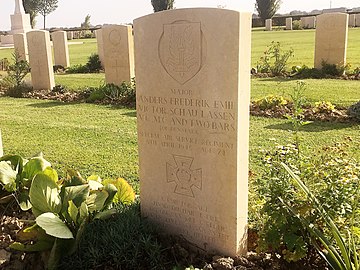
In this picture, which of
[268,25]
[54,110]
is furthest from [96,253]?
[268,25]

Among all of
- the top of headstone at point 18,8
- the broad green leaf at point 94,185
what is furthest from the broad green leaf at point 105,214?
the top of headstone at point 18,8

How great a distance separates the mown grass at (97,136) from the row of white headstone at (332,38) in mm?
6428

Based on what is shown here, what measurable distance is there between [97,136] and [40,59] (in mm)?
6144

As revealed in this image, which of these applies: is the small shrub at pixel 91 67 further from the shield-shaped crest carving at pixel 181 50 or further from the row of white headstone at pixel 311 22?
the row of white headstone at pixel 311 22

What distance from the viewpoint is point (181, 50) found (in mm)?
2895

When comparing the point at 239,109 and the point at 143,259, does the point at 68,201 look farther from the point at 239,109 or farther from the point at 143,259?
the point at 239,109

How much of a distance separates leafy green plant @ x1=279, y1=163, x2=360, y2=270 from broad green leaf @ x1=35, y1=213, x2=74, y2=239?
1.40 m

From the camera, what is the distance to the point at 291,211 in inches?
104

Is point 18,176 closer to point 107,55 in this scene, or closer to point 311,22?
point 107,55

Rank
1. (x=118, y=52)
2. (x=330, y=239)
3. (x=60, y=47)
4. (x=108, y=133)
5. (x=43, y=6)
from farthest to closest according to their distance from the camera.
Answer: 1. (x=43, y=6)
2. (x=60, y=47)
3. (x=118, y=52)
4. (x=108, y=133)
5. (x=330, y=239)

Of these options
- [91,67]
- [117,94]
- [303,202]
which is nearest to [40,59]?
[117,94]

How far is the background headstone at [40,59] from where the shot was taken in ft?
38.3

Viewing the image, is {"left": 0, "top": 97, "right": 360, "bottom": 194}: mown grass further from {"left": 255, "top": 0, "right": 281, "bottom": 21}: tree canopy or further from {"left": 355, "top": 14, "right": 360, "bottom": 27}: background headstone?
{"left": 255, "top": 0, "right": 281, "bottom": 21}: tree canopy

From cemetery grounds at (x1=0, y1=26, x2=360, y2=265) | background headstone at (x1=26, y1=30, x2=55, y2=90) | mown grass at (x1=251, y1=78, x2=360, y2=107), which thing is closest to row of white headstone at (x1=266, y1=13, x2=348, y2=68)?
mown grass at (x1=251, y1=78, x2=360, y2=107)
